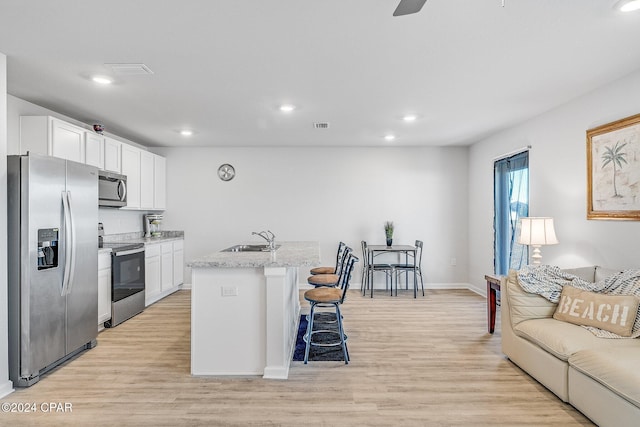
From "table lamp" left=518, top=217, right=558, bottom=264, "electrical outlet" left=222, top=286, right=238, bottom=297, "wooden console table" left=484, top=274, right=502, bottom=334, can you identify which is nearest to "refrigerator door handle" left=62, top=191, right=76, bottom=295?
"electrical outlet" left=222, top=286, right=238, bottom=297

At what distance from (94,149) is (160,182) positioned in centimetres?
178

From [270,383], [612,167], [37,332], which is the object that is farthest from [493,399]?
[37,332]

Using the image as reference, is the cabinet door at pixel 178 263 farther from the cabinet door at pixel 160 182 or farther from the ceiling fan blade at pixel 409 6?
the ceiling fan blade at pixel 409 6

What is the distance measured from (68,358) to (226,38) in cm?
305

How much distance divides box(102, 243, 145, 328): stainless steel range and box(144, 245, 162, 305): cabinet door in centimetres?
16

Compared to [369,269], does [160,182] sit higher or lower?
higher

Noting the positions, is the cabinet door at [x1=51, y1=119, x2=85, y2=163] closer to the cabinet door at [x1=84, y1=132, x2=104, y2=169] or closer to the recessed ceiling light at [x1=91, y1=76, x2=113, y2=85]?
the cabinet door at [x1=84, y1=132, x2=104, y2=169]

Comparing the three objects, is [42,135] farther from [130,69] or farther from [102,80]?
[130,69]

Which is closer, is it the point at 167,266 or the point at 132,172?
the point at 132,172

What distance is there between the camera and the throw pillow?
2.54 metres

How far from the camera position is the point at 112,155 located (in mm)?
4688

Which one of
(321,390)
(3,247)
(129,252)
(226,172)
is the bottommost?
(321,390)

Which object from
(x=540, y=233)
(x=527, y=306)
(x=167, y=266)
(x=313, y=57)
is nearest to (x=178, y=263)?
(x=167, y=266)

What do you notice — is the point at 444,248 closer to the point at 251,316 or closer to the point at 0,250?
the point at 251,316
